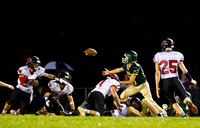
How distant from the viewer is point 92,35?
17719 millimetres

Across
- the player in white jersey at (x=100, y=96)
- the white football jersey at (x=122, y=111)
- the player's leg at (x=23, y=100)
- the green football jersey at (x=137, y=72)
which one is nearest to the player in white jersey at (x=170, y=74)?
the green football jersey at (x=137, y=72)

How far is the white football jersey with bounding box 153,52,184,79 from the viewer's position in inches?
284

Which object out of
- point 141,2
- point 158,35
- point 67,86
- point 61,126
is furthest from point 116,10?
point 61,126

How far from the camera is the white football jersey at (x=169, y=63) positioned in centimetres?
721

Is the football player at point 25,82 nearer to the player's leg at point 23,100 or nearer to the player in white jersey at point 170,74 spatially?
the player's leg at point 23,100

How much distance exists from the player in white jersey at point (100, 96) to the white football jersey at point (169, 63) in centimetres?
160

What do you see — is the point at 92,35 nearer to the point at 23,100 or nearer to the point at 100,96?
the point at 23,100

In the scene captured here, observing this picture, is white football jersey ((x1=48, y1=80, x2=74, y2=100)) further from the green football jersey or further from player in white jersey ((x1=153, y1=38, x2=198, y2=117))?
player in white jersey ((x1=153, y1=38, x2=198, y2=117))

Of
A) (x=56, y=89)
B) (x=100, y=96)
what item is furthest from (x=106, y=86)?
(x=56, y=89)

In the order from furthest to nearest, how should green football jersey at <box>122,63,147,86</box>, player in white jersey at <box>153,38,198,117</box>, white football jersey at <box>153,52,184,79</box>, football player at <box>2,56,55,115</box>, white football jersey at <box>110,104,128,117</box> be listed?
football player at <box>2,56,55,115</box>
white football jersey at <box>110,104,128,117</box>
green football jersey at <box>122,63,147,86</box>
white football jersey at <box>153,52,184,79</box>
player in white jersey at <box>153,38,198,117</box>

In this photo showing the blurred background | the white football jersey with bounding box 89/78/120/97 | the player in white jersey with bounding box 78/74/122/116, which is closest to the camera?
the player in white jersey with bounding box 78/74/122/116

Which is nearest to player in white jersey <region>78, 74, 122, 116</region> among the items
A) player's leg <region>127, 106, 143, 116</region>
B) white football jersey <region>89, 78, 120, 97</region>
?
white football jersey <region>89, 78, 120, 97</region>

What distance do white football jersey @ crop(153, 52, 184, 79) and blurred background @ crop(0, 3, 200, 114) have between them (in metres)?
9.00

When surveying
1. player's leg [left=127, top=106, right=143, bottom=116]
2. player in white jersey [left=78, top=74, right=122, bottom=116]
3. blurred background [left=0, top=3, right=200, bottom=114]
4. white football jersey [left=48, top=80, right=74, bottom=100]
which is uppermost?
Result: blurred background [left=0, top=3, right=200, bottom=114]
